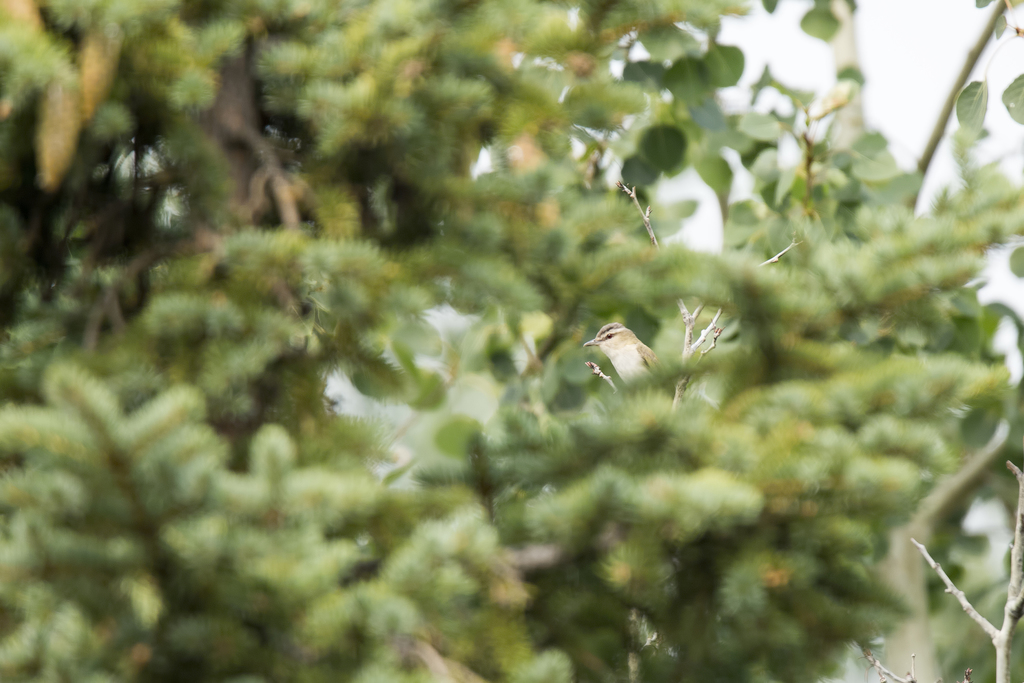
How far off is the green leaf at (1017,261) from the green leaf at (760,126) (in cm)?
76

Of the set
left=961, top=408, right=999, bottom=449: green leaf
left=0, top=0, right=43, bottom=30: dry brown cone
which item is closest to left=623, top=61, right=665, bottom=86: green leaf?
left=0, top=0, right=43, bottom=30: dry brown cone

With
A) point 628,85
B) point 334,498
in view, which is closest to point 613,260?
point 628,85

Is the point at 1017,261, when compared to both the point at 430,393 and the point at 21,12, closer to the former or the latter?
the point at 430,393

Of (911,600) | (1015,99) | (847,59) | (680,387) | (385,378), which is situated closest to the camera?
(385,378)

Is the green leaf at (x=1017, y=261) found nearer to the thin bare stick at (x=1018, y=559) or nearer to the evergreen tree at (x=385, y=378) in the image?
the thin bare stick at (x=1018, y=559)

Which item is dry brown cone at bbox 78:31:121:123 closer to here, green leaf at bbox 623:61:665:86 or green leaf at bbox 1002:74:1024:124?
green leaf at bbox 623:61:665:86

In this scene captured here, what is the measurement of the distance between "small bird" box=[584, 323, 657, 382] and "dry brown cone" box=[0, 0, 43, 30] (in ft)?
8.60

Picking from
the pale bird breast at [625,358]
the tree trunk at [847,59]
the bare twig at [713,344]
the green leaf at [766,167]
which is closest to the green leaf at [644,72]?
the bare twig at [713,344]

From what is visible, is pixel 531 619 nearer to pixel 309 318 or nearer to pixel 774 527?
pixel 774 527

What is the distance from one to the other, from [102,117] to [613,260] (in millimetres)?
744

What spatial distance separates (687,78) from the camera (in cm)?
198

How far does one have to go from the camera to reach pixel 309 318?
150 centimetres

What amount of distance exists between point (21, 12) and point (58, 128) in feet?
0.57

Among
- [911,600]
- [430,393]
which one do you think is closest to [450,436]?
[430,393]
